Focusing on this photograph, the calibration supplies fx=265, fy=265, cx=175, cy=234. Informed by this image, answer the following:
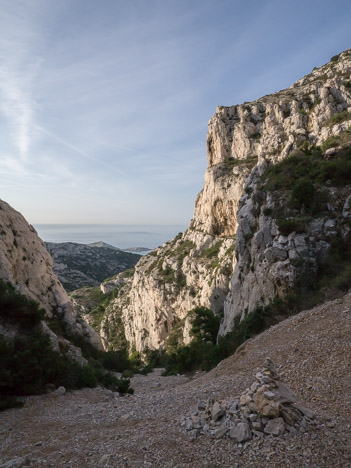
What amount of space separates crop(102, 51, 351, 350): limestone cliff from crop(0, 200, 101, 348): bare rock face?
37.3 feet

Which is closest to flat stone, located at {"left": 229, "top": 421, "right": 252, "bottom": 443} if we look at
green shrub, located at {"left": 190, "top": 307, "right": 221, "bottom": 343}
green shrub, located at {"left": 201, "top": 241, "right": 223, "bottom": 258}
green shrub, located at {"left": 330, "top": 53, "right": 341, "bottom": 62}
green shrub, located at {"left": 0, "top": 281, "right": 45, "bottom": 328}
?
green shrub, located at {"left": 0, "top": 281, "right": 45, "bottom": 328}

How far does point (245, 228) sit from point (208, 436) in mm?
17957

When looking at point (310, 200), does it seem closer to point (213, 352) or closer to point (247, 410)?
point (213, 352)

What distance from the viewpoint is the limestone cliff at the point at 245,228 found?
15.4 m

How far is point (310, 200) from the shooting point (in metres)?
16.6

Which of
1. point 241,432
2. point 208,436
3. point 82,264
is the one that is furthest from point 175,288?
point 82,264

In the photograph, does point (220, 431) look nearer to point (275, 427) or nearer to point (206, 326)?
point (275, 427)

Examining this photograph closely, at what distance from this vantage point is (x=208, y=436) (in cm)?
445

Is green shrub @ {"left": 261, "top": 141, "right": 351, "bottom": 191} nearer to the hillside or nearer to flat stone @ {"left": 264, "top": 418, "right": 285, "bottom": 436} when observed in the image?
flat stone @ {"left": 264, "top": 418, "right": 285, "bottom": 436}

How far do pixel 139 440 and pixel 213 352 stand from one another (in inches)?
413

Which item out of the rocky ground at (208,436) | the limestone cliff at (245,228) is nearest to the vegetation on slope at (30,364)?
the rocky ground at (208,436)

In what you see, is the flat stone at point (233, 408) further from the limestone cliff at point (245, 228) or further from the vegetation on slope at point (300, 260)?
the limestone cliff at point (245, 228)

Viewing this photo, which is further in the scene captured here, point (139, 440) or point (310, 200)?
point (310, 200)

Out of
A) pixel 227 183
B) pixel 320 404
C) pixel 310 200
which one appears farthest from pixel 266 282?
pixel 227 183
